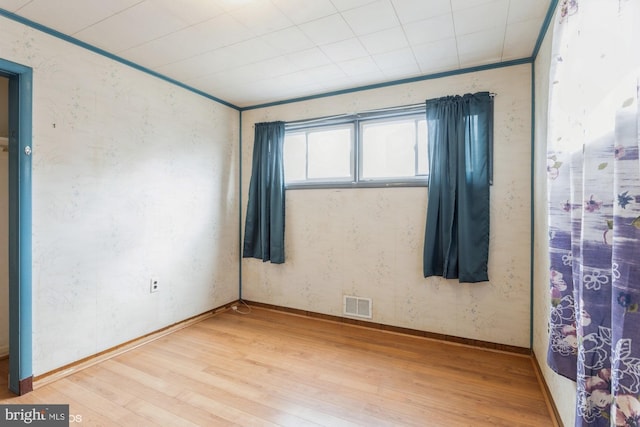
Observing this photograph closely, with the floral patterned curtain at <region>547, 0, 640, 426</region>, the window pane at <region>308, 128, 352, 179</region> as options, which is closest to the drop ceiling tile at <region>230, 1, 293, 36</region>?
the window pane at <region>308, 128, 352, 179</region>

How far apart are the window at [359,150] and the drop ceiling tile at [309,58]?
2.27 feet

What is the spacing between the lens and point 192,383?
203cm

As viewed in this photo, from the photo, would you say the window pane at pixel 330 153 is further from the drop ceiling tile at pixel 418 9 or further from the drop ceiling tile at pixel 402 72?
the drop ceiling tile at pixel 418 9

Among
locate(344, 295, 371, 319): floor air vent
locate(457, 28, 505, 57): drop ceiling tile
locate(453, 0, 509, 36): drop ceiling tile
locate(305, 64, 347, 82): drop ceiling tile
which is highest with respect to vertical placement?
locate(305, 64, 347, 82): drop ceiling tile

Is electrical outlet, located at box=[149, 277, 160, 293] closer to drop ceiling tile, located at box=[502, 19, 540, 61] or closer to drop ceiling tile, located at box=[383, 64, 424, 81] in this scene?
drop ceiling tile, located at box=[383, 64, 424, 81]

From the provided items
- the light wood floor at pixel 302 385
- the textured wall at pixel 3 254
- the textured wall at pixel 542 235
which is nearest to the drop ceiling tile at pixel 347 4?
the textured wall at pixel 542 235

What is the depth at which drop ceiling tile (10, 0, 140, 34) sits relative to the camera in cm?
175

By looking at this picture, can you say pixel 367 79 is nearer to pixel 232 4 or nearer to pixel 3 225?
pixel 232 4

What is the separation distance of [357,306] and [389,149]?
1.58 metres

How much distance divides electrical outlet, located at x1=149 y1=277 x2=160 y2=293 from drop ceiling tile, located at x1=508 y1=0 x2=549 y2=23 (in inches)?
130

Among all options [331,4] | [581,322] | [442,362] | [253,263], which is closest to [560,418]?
[442,362]

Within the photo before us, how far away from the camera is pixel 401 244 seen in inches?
111

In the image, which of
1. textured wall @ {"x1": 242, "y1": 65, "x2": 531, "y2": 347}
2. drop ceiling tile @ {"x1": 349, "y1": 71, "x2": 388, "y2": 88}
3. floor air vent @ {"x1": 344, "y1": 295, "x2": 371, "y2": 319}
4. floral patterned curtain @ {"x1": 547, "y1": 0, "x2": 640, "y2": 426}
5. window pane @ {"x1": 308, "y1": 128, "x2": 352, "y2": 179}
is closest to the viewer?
floral patterned curtain @ {"x1": 547, "y1": 0, "x2": 640, "y2": 426}

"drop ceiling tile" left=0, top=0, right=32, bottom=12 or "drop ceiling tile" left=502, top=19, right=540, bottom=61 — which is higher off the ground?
"drop ceiling tile" left=502, top=19, right=540, bottom=61
